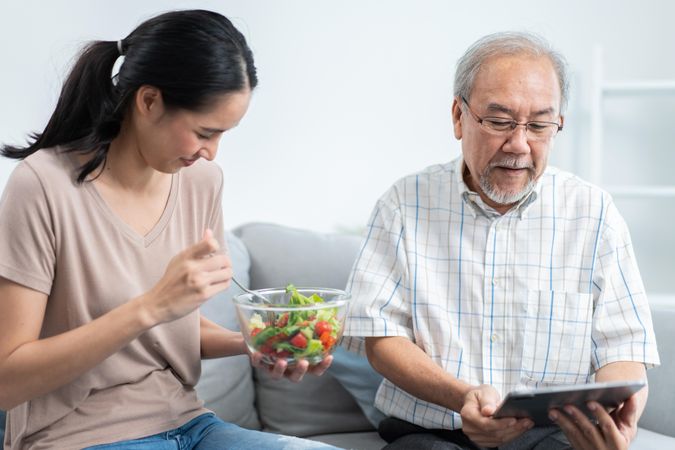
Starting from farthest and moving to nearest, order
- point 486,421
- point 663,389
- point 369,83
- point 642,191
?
point 369,83, point 642,191, point 663,389, point 486,421

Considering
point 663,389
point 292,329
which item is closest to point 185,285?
A: point 292,329

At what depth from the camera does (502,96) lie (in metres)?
1.71

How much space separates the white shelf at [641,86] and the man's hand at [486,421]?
5.40 ft

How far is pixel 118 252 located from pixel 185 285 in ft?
0.76

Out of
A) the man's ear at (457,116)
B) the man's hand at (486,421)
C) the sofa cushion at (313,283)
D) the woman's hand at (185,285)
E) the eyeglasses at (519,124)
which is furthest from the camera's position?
the sofa cushion at (313,283)

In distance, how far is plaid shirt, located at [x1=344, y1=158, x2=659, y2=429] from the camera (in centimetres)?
175

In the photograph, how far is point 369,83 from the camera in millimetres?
3023

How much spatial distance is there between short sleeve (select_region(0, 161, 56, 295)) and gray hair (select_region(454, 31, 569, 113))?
91 cm

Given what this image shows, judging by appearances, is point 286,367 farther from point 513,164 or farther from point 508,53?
point 508,53

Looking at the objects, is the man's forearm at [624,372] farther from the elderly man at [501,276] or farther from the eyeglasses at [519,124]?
the eyeglasses at [519,124]

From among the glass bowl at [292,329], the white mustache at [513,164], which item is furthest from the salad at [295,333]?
the white mustache at [513,164]

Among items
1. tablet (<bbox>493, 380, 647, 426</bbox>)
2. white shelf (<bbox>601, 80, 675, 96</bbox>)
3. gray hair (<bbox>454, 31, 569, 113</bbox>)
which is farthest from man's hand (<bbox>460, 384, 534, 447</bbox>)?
white shelf (<bbox>601, 80, 675, 96</bbox>)

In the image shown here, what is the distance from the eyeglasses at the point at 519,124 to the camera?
5.62 feet

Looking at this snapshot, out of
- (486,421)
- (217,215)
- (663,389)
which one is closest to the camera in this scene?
(486,421)
